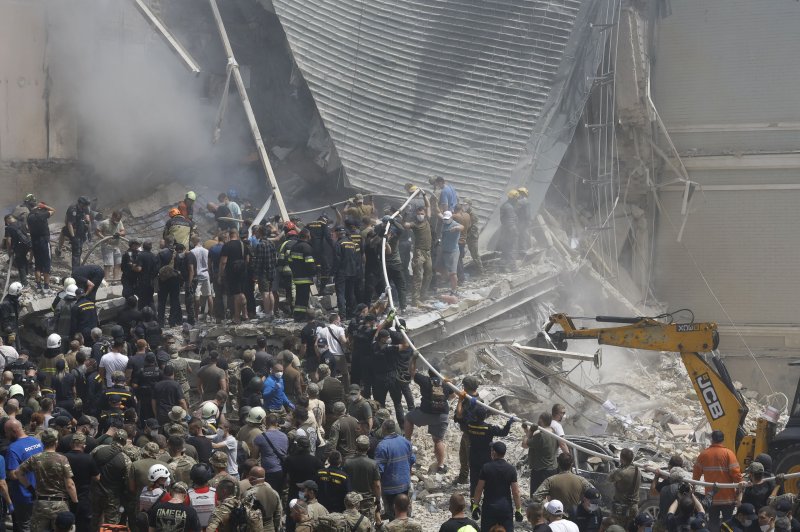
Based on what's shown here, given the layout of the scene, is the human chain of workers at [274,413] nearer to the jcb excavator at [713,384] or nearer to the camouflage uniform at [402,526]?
the camouflage uniform at [402,526]

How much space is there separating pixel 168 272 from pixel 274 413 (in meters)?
5.11

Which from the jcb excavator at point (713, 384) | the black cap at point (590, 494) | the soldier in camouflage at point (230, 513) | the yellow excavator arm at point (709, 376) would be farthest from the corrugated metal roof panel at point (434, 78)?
the soldier in camouflage at point (230, 513)

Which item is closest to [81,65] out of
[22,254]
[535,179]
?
[22,254]

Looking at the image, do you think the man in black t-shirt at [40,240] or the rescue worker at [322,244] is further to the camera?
the man in black t-shirt at [40,240]

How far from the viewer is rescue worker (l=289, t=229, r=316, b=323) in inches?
688

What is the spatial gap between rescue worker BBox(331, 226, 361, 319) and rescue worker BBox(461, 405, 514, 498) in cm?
466

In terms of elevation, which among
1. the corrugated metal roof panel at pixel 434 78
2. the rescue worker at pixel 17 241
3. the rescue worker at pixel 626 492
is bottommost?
the rescue worker at pixel 626 492

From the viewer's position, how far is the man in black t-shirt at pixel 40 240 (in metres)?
18.3

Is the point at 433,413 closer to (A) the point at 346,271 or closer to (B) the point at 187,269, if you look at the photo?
(A) the point at 346,271

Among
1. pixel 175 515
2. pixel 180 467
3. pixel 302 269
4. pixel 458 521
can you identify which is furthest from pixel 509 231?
pixel 175 515

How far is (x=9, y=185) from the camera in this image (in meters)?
21.9

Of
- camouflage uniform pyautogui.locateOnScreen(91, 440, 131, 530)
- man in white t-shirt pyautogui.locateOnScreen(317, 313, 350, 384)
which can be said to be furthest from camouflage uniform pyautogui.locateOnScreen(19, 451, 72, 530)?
man in white t-shirt pyautogui.locateOnScreen(317, 313, 350, 384)

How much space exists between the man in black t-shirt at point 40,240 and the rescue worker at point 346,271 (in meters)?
4.42

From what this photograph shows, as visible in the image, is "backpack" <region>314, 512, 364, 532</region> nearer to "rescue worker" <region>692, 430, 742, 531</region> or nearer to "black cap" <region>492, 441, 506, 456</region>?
"black cap" <region>492, 441, 506, 456</region>
